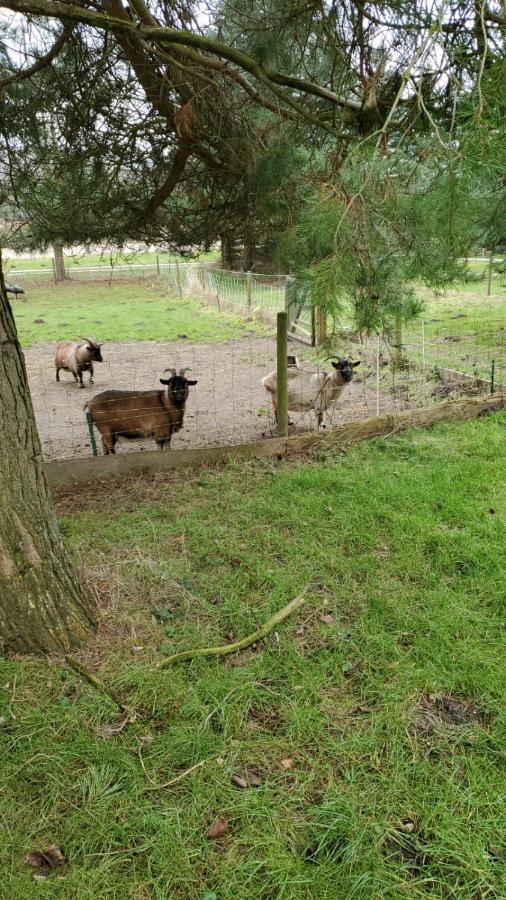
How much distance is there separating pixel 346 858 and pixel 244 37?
176 inches

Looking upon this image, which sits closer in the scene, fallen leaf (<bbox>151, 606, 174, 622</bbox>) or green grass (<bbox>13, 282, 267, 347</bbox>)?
fallen leaf (<bbox>151, 606, 174, 622</bbox>)

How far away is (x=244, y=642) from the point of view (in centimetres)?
290

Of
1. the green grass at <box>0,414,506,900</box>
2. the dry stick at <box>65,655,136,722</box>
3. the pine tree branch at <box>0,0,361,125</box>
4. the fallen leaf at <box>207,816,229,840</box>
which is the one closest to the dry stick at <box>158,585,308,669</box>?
the green grass at <box>0,414,506,900</box>

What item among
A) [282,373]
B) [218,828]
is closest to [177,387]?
[282,373]

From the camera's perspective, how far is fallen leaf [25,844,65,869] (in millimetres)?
1886

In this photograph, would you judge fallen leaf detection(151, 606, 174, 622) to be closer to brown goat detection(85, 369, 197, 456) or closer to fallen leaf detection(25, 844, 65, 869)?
fallen leaf detection(25, 844, 65, 869)

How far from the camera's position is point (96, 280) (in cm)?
2881

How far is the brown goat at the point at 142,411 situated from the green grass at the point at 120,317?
7.99 m

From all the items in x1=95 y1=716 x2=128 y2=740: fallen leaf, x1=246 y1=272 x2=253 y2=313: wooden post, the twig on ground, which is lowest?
the twig on ground

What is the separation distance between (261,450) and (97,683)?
3.36m

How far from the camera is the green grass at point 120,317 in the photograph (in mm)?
15375

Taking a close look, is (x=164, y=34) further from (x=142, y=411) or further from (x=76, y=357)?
(x=76, y=357)

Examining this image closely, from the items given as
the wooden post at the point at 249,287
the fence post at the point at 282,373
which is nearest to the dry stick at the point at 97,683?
the fence post at the point at 282,373

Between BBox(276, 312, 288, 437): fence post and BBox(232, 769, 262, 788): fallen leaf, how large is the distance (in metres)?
4.08
